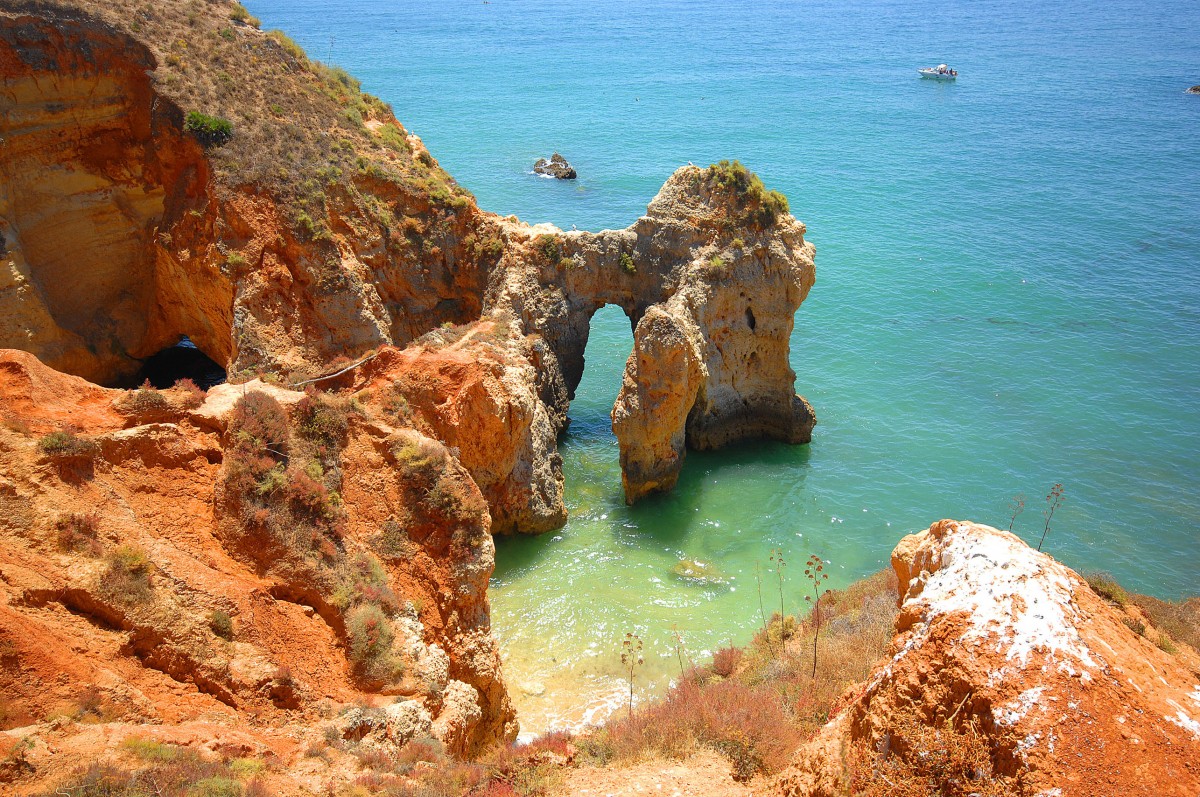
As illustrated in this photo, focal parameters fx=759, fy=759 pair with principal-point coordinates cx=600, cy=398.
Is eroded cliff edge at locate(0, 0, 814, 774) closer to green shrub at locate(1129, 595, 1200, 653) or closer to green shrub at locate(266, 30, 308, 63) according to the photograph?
green shrub at locate(266, 30, 308, 63)

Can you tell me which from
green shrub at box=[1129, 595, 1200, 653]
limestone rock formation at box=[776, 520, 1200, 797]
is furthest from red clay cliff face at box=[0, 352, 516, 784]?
green shrub at box=[1129, 595, 1200, 653]

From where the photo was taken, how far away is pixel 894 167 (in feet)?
213

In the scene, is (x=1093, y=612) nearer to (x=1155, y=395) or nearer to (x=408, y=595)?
(x=408, y=595)

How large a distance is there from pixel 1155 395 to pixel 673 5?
489 feet

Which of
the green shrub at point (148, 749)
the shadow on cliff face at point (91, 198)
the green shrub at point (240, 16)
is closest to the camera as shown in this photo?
the green shrub at point (148, 749)

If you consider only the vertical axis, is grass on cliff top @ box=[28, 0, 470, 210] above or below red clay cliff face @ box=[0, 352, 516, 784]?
above

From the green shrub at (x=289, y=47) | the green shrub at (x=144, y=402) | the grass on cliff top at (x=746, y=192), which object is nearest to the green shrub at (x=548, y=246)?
the grass on cliff top at (x=746, y=192)

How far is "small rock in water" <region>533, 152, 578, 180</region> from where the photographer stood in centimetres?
6231

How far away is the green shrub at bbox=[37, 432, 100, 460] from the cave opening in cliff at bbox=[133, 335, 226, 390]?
17.7 metres

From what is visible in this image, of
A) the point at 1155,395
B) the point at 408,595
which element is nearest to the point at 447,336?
the point at 408,595

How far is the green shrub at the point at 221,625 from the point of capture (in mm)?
11555

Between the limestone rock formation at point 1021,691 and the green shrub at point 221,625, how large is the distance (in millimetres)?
8429

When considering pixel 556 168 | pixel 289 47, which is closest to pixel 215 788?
pixel 289 47

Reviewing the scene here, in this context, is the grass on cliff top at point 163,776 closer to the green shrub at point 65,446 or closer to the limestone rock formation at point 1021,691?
the green shrub at point 65,446
